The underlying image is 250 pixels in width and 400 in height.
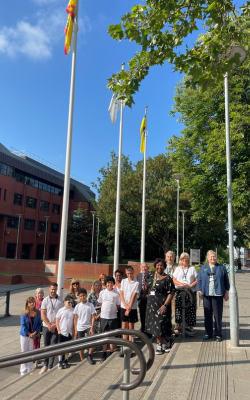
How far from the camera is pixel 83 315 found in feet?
19.7

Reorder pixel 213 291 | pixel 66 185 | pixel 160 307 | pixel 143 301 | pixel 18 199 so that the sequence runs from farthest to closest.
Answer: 1. pixel 18 199
2. pixel 66 185
3. pixel 143 301
4. pixel 213 291
5. pixel 160 307

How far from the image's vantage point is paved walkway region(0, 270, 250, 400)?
145 inches

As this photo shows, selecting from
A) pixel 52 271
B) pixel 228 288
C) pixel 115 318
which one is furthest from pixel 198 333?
pixel 52 271

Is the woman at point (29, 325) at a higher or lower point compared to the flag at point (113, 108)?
lower

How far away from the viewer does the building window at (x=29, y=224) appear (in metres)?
41.1

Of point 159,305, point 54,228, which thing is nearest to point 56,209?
point 54,228

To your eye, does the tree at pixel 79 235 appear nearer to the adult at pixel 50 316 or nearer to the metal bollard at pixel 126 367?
the adult at pixel 50 316

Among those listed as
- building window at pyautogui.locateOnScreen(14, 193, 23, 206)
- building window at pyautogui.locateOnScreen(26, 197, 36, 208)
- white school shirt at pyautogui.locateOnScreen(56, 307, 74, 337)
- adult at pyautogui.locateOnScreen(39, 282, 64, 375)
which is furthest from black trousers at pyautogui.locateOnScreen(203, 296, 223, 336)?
building window at pyautogui.locateOnScreen(26, 197, 36, 208)

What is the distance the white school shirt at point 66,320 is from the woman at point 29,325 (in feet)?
1.71

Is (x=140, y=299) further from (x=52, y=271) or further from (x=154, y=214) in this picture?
(x=154, y=214)

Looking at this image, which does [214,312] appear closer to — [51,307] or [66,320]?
[66,320]

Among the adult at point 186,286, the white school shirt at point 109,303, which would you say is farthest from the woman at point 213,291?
the white school shirt at point 109,303

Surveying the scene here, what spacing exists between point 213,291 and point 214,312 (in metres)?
0.41

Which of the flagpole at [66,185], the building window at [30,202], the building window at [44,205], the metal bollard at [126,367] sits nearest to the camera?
the metal bollard at [126,367]
